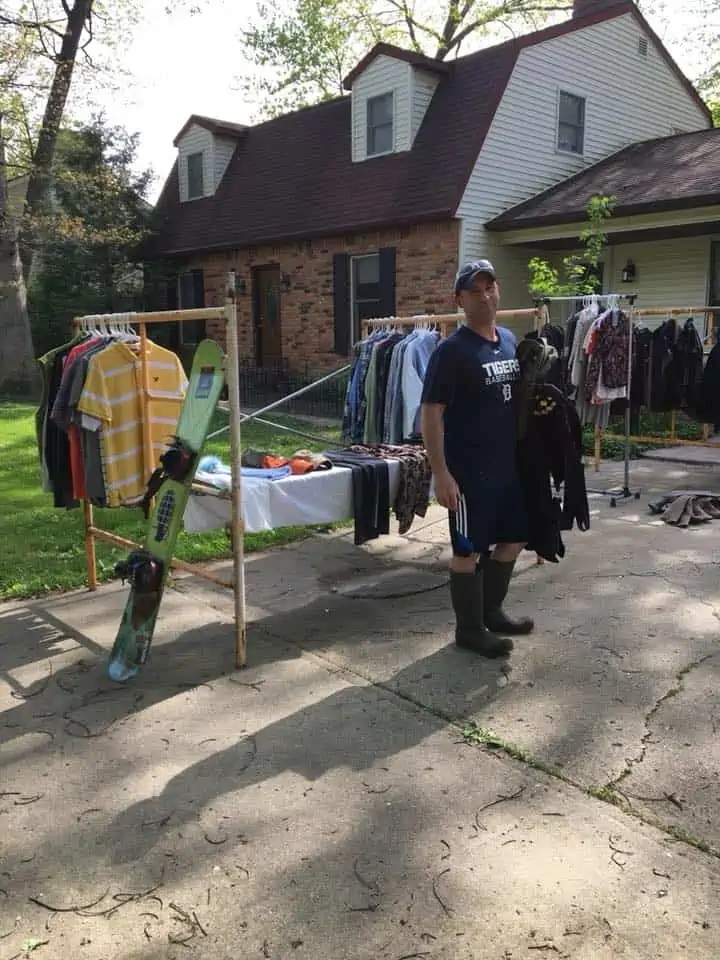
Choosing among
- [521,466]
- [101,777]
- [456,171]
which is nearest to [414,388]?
[521,466]

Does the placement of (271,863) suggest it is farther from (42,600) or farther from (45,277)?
(45,277)

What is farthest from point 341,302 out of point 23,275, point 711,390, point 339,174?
point 711,390

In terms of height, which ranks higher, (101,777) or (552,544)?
(552,544)

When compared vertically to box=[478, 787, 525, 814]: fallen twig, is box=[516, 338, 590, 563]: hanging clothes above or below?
above

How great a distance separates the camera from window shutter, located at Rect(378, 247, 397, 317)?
14656 millimetres

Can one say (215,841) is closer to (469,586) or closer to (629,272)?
(469,586)

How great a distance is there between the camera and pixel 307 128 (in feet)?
59.2

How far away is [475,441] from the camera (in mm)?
3863

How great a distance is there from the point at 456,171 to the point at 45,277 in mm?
10010

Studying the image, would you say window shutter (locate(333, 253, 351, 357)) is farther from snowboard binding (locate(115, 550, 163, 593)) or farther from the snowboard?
snowboard binding (locate(115, 550, 163, 593))

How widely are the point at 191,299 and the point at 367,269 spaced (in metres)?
5.82

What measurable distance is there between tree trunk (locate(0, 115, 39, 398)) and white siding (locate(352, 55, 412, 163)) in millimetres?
7976

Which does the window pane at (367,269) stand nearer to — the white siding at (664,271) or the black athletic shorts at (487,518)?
the white siding at (664,271)

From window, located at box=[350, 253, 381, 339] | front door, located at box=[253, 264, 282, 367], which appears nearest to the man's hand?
window, located at box=[350, 253, 381, 339]
